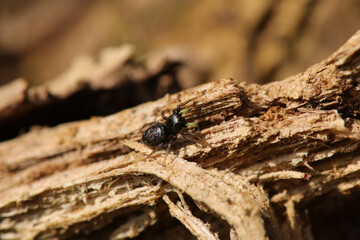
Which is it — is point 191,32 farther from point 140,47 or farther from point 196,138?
point 196,138

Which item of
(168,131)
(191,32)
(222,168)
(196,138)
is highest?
(191,32)

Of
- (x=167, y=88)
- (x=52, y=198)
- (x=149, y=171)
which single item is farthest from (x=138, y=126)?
(x=167, y=88)

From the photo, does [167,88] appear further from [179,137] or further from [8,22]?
[8,22]


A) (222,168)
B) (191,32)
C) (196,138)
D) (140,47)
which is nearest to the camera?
(222,168)

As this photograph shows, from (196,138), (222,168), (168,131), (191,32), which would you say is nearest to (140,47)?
(191,32)

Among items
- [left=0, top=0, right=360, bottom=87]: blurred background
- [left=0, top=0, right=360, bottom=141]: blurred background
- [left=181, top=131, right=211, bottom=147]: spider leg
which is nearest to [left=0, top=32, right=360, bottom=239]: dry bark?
[left=181, top=131, right=211, bottom=147]: spider leg

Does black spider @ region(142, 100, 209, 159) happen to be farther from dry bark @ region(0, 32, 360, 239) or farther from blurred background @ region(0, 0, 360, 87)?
blurred background @ region(0, 0, 360, 87)

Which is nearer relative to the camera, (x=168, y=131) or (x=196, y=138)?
(x=196, y=138)
